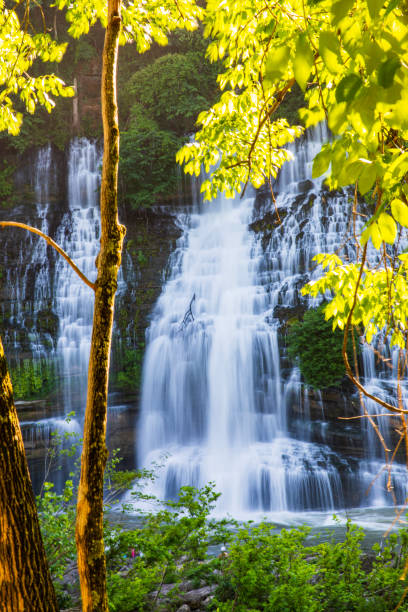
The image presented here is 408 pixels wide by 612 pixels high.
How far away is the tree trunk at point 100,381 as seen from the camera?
1.62m

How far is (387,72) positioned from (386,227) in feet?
1.15

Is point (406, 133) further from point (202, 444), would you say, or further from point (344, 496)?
point (202, 444)

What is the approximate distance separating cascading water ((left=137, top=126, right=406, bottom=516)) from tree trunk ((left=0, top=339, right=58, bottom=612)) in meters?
7.39

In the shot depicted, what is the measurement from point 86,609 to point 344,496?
7945mm

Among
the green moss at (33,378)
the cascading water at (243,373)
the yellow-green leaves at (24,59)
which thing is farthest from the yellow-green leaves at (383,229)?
the green moss at (33,378)

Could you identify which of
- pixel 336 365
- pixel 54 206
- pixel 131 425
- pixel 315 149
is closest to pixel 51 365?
pixel 131 425

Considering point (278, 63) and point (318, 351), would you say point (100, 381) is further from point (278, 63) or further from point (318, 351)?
point (318, 351)

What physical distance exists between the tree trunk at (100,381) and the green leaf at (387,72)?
1239 millimetres

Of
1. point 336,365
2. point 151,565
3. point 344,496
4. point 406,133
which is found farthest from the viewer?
point 336,365

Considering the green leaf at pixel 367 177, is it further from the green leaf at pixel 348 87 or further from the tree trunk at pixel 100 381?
the tree trunk at pixel 100 381

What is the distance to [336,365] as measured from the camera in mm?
9508

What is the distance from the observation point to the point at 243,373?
34.6 ft

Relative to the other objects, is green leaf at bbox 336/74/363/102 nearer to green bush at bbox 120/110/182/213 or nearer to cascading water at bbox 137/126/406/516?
cascading water at bbox 137/126/406/516

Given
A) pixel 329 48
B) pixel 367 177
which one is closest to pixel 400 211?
pixel 367 177
